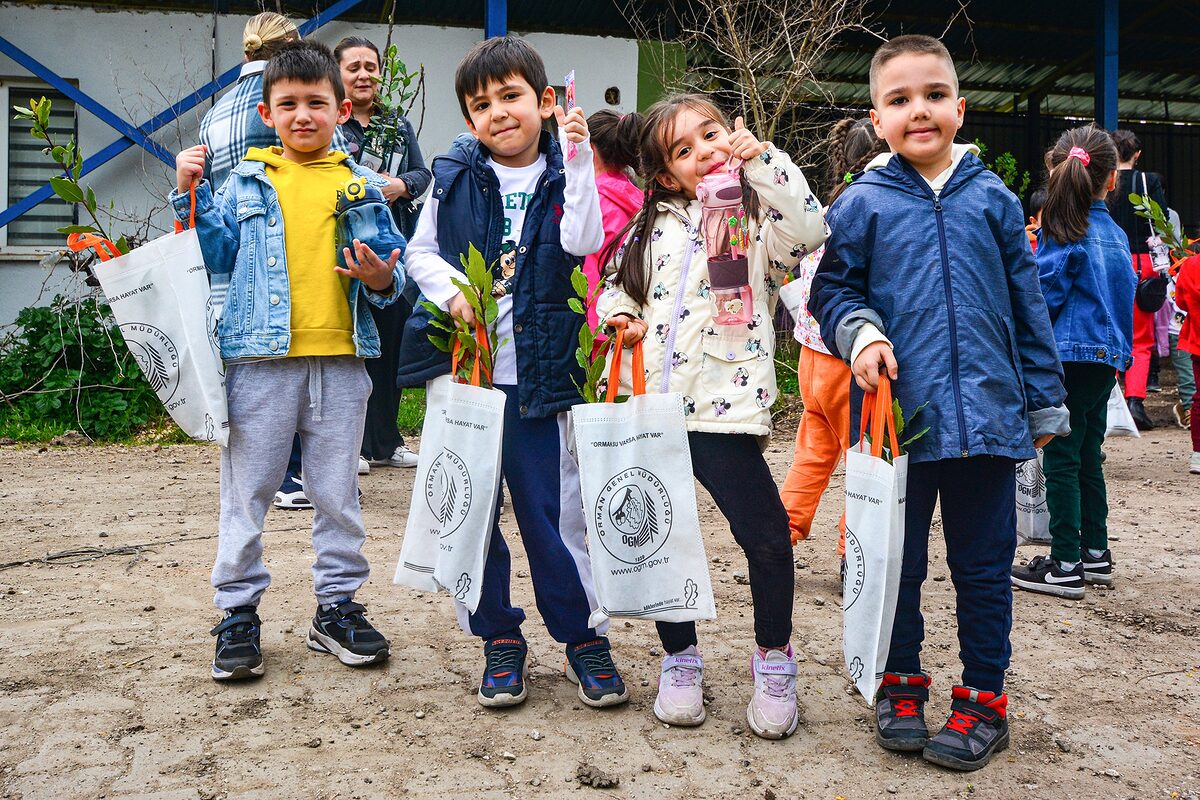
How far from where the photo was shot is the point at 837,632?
11.9 feet

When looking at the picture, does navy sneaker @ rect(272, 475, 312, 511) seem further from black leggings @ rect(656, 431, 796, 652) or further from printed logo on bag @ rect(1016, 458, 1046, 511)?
printed logo on bag @ rect(1016, 458, 1046, 511)

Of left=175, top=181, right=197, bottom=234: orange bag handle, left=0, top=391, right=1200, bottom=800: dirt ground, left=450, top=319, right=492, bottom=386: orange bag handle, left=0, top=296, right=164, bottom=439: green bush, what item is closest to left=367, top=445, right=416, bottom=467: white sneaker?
left=0, top=391, right=1200, bottom=800: dirt ground

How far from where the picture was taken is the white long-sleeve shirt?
2.73 m

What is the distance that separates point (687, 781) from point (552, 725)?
453 millimetres

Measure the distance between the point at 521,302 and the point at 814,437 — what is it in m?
1.69

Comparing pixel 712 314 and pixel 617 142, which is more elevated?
pixel 617 142

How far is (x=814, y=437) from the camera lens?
163 inches

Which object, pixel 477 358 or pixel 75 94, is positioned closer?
pixel 477 358

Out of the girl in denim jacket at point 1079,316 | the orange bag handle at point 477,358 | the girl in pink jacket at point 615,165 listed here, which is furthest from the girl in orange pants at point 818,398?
the orange bag handle at point 477,358

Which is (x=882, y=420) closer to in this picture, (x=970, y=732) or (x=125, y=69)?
(x=970, y=732)

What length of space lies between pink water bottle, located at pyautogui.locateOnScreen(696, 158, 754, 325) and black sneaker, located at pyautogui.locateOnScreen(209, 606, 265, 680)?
1.65m

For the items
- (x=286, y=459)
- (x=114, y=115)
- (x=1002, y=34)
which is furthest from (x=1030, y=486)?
(x=1002, y=34)

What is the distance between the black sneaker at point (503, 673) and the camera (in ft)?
9.50

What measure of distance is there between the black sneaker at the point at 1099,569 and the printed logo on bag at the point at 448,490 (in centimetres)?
278
